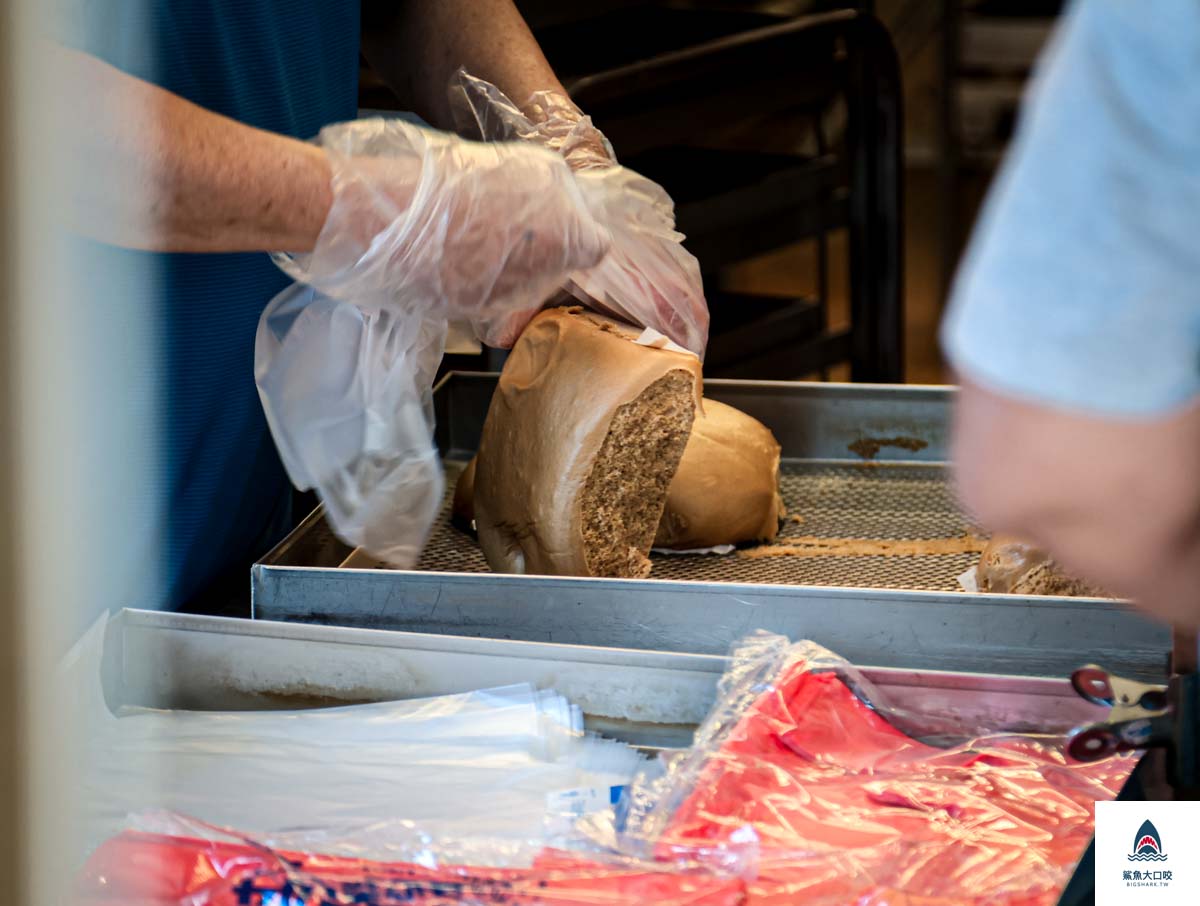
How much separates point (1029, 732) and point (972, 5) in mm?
4716

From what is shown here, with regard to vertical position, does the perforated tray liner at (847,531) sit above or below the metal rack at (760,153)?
below

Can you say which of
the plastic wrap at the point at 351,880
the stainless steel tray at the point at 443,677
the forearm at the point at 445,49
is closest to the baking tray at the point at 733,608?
the stainless steel tray at the point at 443,677

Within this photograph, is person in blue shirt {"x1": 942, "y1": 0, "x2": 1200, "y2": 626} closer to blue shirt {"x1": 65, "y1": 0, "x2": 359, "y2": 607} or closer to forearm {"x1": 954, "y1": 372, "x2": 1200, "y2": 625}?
forearm {"x1": 954, "y1": 372, "x2": 1200, "y2": 625}

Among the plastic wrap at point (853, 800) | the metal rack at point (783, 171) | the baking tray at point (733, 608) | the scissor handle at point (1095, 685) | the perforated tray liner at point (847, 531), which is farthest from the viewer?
the metal rack at point (783, 171)

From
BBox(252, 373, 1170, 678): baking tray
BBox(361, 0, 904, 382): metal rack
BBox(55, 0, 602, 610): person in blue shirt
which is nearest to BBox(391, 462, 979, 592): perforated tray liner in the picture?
BBox(252, 373, 1170, 678): baking tray

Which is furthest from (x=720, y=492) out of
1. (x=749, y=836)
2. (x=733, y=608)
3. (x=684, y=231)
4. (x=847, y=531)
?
(x=684, y=231)

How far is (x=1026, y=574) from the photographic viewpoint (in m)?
1.25

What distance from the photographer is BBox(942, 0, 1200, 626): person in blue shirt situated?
0.42 m

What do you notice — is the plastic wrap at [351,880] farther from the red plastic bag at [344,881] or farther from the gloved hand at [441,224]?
the gloved hand at [441,224]

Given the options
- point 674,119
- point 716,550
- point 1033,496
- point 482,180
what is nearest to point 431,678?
point 482,180

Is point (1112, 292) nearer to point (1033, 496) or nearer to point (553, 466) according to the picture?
point (1033, 496)

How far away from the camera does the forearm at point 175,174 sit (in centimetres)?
82

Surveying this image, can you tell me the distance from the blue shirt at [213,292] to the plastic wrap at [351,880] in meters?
0.41

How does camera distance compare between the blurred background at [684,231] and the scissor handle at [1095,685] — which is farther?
the scissor handle at [1095,685]
